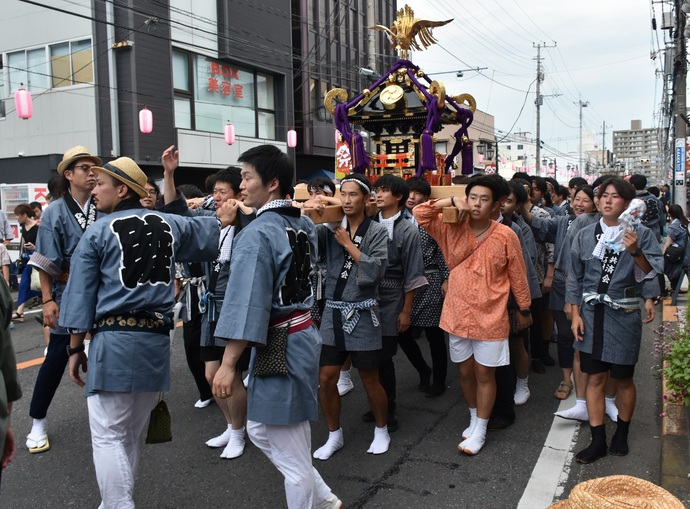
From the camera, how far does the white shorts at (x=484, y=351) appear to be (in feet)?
12.3

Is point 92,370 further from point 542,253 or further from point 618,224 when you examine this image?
point 542,253

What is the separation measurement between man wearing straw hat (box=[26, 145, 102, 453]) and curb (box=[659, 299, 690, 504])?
373 centimetres

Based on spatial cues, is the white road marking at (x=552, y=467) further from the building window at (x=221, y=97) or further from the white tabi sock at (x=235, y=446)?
the building window at (x=221, y=97)

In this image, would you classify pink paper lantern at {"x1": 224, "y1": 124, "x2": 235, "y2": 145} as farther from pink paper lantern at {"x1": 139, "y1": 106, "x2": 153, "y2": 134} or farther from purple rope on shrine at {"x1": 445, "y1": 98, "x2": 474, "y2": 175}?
purple rope on shrine at {"x1": 445, "y1": 98, "x2": 474, "y2": 175}

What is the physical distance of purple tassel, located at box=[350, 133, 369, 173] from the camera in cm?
701

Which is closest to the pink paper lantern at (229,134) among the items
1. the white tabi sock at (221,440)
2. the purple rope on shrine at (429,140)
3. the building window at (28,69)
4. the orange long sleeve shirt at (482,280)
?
the building window at (28,69)

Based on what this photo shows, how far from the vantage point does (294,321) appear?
270 cm

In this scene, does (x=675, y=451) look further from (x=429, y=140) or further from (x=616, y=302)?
(x=429, y=140)

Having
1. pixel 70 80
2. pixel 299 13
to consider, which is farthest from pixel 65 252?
pixel 299 13

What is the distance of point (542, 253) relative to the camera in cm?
570

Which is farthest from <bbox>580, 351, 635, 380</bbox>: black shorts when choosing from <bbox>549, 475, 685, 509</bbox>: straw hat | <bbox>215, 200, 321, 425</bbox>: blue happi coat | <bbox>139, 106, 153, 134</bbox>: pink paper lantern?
<bbox>139, 106, 153, 134</bbox>: pink paper lantern

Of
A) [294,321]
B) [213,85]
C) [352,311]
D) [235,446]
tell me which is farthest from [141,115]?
[294,321]

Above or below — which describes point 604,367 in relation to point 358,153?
below

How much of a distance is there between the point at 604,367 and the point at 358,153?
4192 mm
